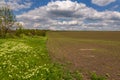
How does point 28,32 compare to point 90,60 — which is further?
point 28,32

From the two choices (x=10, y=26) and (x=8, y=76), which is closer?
(x=8, y=76)

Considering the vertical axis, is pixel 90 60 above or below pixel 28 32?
above

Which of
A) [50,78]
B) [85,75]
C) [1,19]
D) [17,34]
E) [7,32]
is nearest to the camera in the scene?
[50,78]

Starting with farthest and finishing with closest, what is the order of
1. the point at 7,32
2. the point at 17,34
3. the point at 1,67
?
1. the point at 17,34
2. the point at 7,32
3. the point at 1,67

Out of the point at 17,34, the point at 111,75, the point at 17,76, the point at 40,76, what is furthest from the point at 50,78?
the point at 17,34

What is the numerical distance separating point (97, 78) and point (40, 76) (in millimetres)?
3100

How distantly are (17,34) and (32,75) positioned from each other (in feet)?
240

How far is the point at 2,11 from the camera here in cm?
6925

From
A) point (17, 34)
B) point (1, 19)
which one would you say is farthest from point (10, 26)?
point (17, 34)

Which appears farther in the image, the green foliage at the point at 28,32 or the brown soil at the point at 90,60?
the green foliage at the point at 28,32

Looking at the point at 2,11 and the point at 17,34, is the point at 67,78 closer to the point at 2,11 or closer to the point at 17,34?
the point at 2,11

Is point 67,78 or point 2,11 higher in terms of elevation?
point 2,11

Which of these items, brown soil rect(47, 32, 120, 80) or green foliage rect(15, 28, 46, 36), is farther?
green foliage rect(15, 28, 46, 36)

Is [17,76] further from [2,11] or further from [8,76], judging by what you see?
[2,11]
